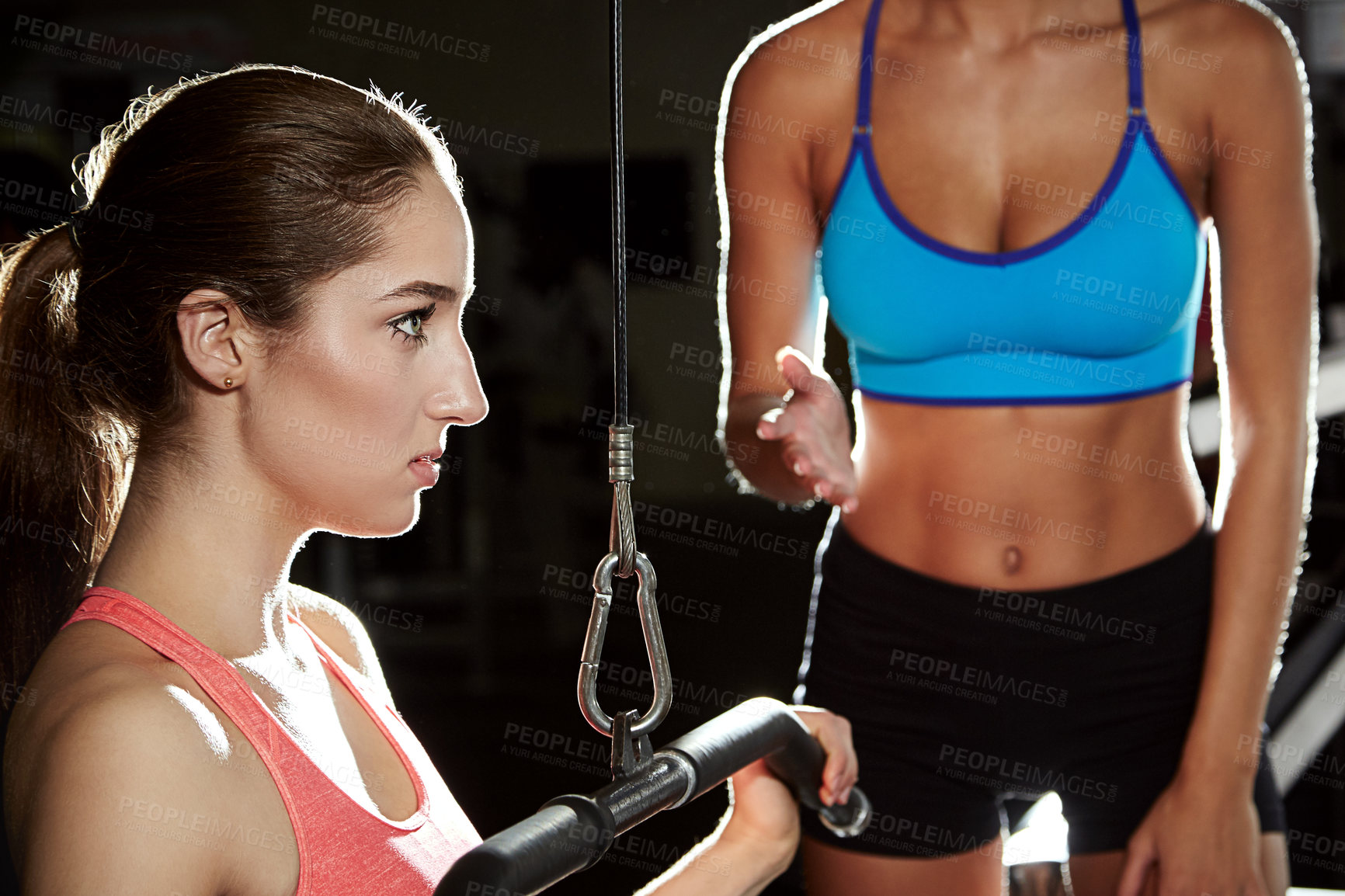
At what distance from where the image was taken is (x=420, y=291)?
70 centimetres

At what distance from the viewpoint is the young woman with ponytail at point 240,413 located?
0.65 m

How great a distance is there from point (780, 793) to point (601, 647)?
262 millimetres

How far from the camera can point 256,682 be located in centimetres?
70

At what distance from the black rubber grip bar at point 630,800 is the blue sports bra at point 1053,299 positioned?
1.39ft

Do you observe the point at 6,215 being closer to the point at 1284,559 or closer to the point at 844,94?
the point at 844,94

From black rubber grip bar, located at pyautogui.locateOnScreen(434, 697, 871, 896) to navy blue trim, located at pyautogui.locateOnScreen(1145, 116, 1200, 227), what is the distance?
62 cm

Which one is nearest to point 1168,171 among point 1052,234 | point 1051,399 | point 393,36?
point 1052,234

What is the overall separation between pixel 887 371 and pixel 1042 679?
0.33 meters

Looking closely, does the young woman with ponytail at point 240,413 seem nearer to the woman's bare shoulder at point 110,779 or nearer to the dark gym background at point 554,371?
the woman's bare shoulder at point 110,779

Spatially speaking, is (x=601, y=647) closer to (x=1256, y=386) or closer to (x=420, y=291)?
(x=420, y=291)

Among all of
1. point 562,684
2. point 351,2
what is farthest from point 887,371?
point 351,2

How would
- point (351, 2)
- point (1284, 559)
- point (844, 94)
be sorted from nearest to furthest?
1. point (1284, 559)
2. point (844, 94)
3. point (351, 2)

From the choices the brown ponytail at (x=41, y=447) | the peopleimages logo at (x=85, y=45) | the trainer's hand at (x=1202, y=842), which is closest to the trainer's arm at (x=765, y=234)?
the trainer's hand at (x=1202, y=842)

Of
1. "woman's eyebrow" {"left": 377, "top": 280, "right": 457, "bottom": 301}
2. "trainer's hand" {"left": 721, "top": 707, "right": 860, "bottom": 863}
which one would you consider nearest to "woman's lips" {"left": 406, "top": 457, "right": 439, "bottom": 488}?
"woman's eyebrow" {"left": 377, "top": 280, "right": 457, "bottom": 301}
